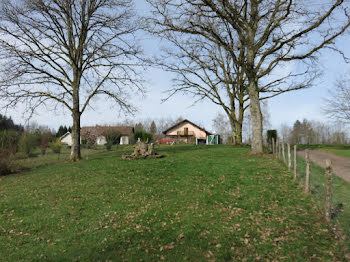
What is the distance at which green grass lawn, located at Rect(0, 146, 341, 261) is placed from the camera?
5.15m

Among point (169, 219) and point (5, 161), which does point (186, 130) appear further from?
point (169, 219)

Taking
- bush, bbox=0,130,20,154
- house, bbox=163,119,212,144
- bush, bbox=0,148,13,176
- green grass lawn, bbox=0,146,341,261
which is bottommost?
green grass lawn, bbox=0,146,341,261

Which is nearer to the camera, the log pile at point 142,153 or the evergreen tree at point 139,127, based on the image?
the log pile at point 142,153

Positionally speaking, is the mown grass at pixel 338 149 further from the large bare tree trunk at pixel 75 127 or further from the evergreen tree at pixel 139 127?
the evergreen tree at pixel 139 127

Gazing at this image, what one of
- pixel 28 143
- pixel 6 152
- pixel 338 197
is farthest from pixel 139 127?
pixel 338 197

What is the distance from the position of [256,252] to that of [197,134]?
173ft

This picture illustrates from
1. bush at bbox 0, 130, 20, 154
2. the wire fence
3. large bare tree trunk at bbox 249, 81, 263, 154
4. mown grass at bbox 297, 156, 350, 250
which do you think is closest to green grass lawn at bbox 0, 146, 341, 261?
the wire fence

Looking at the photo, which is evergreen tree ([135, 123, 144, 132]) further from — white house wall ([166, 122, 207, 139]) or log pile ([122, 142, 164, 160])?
log pile ([122, 142, 164, 160])

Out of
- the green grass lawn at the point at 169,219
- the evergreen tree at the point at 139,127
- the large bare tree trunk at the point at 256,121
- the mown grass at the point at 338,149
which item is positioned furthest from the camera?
the evergreen tree at the point at 139,127

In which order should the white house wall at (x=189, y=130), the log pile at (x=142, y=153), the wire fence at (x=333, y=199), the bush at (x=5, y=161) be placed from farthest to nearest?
the white house wall at (x=189, y=130), the log pile at (x=142, y=153), the bush at (x=5, y=161), the wire fence at (x=333, y=199)

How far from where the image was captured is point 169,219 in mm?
6707

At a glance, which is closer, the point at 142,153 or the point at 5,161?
the point at 5,161

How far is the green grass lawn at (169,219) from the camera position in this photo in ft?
16.9

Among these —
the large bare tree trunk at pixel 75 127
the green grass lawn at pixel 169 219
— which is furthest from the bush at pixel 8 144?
the green grass lawn at pixel 169 219
